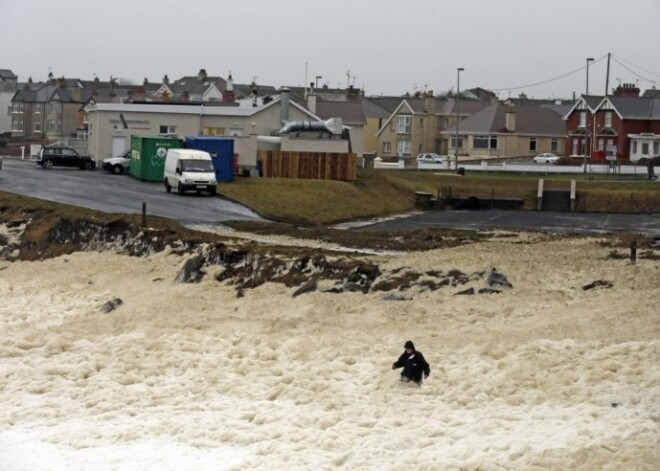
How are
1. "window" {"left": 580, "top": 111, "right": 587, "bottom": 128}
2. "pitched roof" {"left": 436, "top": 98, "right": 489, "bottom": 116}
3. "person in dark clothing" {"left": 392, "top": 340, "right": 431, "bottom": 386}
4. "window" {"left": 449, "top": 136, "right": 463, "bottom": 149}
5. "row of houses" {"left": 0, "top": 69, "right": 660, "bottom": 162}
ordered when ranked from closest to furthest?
"person in dark clothing" {"left": 392, "top": 340, "right": 431, "bottom": 386} < "row of houses" {"left": 0, "top": 69, "right": 660, "bottom": 162} < "window" {"left": 580, "top": 111, "right": 587, "bottom": 128} < "window" {"left": 449, "top": 136, "right": 463, "bottom": 149} < "pitched roof" {"left": 436, "top": 98, "right": 489, "bottom": 116}

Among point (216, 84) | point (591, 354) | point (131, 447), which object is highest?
point (216, 84)

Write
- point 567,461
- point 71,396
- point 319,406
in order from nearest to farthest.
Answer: point 567,461, point 319,406, point 71,396

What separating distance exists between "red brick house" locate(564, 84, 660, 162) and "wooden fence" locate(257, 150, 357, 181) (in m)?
36.7

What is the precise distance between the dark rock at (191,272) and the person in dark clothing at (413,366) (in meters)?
10.1

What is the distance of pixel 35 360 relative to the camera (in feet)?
78.0

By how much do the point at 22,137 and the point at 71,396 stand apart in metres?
103

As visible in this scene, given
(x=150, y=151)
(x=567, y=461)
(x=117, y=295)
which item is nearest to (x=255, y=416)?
(x=567, y=461)

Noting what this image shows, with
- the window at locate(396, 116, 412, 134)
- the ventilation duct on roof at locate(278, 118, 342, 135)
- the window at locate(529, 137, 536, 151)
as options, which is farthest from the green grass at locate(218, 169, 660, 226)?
the window at locate(396, 116, 412, 134)

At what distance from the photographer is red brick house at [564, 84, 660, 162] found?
92.0 metres

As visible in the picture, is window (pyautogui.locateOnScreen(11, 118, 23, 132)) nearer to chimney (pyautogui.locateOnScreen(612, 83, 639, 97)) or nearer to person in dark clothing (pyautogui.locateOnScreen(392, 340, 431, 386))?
chimney (pyautogui.locateOnScreen(612, 83, 639, 97))

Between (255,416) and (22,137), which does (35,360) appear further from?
(22,137)

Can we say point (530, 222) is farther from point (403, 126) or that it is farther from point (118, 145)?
point (403, 126)

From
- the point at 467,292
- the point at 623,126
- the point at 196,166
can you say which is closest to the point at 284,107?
the point at 196,166

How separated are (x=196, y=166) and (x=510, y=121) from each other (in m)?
55.5
